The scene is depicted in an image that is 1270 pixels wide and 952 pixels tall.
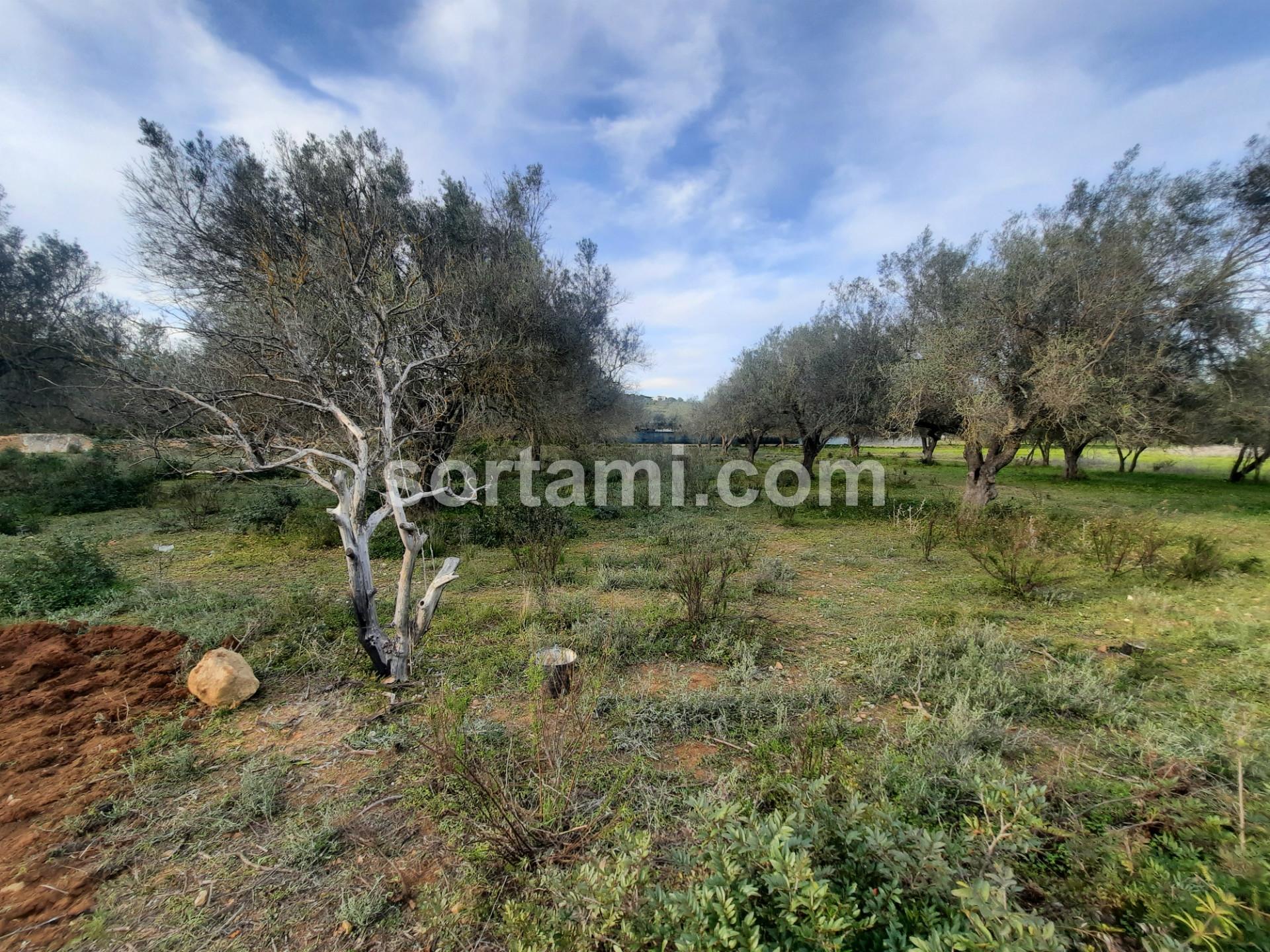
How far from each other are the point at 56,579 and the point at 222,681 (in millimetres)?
4097

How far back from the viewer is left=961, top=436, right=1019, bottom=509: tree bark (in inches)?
412

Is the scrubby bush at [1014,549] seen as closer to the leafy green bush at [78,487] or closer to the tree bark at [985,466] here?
the tree bark at [985,466]

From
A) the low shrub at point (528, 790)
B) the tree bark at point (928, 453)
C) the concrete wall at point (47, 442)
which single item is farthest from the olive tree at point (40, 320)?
the tree bark at point (928, 453)

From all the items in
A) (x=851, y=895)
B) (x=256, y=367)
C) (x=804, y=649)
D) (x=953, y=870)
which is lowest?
(x=804, y=649)

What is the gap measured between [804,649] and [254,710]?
4.59 m

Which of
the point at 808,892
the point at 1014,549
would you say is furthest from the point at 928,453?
the point at 808,892

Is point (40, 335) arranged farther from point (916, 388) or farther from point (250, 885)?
point (916, 388)

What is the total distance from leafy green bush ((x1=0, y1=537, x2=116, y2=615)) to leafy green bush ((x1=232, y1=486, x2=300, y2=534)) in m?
2.59

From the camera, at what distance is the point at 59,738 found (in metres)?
2.95

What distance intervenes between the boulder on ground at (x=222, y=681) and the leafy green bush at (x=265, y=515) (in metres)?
6.03

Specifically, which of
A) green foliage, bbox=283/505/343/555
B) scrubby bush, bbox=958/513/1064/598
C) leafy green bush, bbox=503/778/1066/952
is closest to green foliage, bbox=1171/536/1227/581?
Answer: scrubby bush, bbox=958/513/1064/598

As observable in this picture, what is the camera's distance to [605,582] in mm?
6379

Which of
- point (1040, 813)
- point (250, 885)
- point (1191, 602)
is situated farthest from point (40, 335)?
point (1191, 602)

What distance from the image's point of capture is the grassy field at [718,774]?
1573mm
